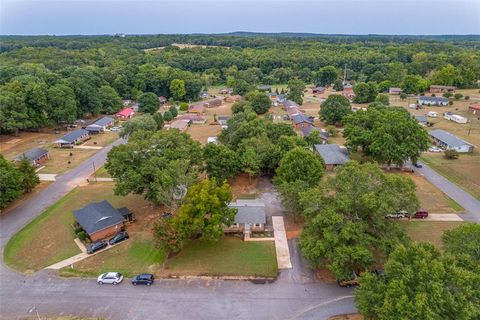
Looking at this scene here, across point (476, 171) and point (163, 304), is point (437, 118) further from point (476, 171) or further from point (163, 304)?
point (163, 304)

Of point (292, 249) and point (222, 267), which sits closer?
point (222, 267)

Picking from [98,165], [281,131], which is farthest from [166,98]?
[281,131]

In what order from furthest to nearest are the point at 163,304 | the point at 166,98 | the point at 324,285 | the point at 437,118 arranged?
the point at 166,98, the point at 437,118, the point at 324,285, the point at 163,304

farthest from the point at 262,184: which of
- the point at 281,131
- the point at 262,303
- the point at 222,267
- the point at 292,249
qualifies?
the point at 262,303

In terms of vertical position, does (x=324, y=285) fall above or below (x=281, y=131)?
below

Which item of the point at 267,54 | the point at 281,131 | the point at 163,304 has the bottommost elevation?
the point at 163,304

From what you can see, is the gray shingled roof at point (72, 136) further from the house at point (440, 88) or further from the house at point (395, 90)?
the house at point (440, 88)

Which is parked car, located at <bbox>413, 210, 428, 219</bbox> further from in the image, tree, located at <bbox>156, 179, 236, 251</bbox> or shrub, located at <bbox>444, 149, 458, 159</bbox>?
shrub, located at <bbox>444, 149, 458, 159</bbox>

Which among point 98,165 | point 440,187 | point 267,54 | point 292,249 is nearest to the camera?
point 292,249
